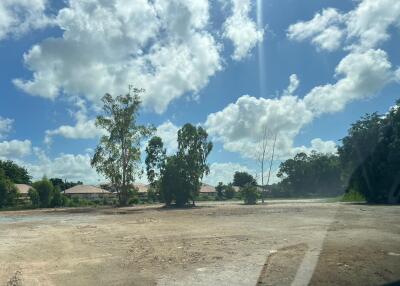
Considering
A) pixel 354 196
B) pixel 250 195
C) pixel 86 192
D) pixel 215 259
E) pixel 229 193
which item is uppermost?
pixel 86 192

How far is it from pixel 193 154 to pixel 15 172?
69195 mm

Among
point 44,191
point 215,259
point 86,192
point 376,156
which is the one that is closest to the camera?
point 215,259

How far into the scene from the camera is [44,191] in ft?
199

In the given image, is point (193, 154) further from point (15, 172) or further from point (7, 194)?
point (15, 172)

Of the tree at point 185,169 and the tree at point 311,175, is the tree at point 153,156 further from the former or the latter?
the tree at point 311,175

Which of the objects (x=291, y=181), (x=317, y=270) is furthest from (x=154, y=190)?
(x=291, y=181)

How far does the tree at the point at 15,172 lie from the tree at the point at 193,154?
2519 inches

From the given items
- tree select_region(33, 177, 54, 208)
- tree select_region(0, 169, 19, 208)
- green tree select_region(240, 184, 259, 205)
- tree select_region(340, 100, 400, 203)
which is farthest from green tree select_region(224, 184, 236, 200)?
tree select_region(340, 100, 400, 203)

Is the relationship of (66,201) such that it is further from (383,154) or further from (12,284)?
(12,284)

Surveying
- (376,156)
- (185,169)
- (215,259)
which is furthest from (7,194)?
(215,259)

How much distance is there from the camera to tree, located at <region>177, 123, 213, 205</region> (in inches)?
2052

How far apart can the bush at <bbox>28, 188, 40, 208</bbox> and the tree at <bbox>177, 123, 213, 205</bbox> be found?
66.6 feet

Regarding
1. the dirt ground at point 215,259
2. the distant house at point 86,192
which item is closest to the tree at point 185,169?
the dirt ground at point 215,259

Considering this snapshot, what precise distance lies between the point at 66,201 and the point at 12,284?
57621mm
